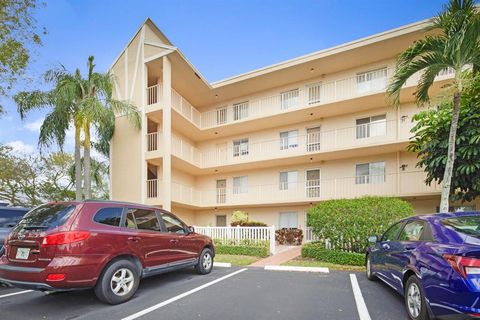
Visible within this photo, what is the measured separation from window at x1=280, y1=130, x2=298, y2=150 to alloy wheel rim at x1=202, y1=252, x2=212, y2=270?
12435 millimetres

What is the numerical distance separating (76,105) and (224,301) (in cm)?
1241

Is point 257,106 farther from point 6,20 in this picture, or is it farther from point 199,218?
point 6,20

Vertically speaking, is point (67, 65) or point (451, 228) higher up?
point (67, 65)

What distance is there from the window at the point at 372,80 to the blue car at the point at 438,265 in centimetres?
1342

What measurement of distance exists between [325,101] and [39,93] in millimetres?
14614

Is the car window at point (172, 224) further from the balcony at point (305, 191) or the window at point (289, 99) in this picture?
Answer: the window at point (289, 99)

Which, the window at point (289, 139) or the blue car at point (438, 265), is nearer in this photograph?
the blue car at point (438, 265)

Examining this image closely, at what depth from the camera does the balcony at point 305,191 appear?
15844 millimetres

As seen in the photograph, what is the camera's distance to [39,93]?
557 inches

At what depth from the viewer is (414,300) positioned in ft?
14.6

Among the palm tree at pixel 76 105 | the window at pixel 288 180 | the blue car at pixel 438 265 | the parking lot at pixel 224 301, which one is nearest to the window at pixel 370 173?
the window at pixel 288 180

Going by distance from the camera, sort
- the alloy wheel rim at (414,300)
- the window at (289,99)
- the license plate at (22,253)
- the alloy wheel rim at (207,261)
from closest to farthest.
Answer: the alloy wheel rim at (414,300) → the license plate at (22,253) → the alloy wheel rim at (207,261) → the window at (289,99)

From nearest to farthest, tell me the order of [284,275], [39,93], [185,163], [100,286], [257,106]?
[100,286]
[284,275]
[39,93]
[185,163]
[257,106]

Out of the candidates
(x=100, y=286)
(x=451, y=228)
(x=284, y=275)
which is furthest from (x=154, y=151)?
(x=451, y=228)
